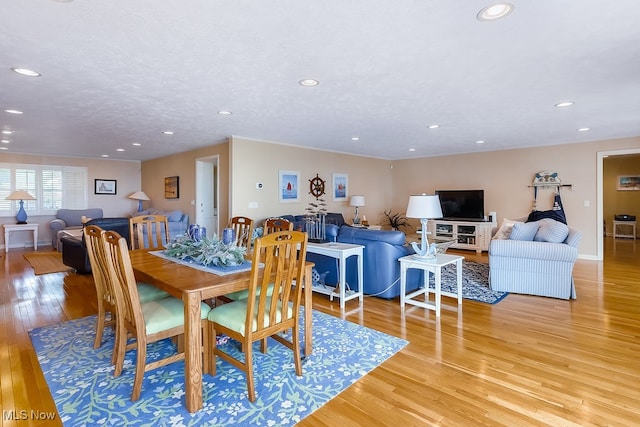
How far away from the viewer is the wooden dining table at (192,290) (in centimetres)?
194

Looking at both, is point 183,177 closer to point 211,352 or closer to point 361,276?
point 361,276

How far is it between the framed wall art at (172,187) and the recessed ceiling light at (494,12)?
716 cm

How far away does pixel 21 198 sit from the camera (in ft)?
24.4

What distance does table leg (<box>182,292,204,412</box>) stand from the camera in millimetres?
1936

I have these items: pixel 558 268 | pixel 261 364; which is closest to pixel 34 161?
pixel 261 364

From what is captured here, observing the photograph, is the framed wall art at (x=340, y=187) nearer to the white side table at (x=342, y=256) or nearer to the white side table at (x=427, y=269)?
the white side table at (x=342, y=256)

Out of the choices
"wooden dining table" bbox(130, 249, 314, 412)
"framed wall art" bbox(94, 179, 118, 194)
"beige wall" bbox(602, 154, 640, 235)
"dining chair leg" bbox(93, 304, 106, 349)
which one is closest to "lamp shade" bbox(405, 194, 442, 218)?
"wooden dining table" bbox(130, 249, 314, 412)

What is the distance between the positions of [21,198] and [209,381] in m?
8.06

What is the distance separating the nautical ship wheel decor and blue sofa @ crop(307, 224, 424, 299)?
303cm

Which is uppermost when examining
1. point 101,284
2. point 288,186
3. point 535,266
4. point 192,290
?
point 288,186

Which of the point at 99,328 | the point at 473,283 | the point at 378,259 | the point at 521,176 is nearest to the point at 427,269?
the point at 378,259

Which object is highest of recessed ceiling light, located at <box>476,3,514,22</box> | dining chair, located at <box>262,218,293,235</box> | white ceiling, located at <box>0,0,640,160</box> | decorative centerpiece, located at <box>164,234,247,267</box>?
white ceiling, located at <box>0,0,640,160</box>

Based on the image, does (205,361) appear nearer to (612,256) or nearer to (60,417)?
(60,417)

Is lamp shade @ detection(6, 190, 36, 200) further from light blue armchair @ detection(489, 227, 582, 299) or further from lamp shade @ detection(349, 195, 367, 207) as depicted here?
light blue armchair @ detection(489, 227, 582, 299)
